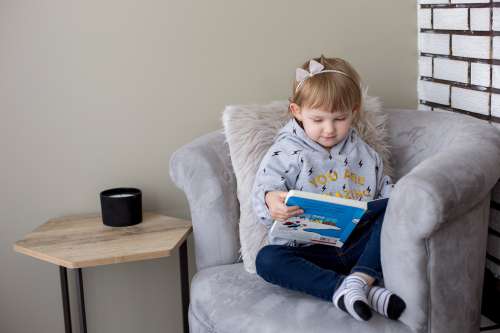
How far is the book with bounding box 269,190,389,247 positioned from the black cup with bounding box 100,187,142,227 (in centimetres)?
51

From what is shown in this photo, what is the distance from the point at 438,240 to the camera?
4.81 feet

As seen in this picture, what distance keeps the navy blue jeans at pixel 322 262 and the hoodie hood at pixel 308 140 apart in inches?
8.4

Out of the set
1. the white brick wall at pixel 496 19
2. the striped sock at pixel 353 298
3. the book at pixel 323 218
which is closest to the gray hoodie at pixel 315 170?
the book at pixel 323 218

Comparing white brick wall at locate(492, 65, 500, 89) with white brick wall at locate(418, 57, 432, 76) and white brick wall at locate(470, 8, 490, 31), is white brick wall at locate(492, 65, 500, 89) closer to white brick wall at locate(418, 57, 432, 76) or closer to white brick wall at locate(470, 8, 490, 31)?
white brick wall at locate(470, 8, 490, 31)

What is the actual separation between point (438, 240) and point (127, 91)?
111 cm

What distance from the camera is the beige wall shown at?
2.04m

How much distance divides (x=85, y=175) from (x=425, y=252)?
115 cm

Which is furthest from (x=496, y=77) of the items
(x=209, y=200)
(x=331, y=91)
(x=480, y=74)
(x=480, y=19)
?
(x=209, y=200)

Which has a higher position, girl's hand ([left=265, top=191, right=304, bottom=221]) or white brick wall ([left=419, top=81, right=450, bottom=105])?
white brick wall ([left=419, top=81, right=450, bottom=105])

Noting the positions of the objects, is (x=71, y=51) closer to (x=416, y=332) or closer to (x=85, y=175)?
(x=85, y=175)

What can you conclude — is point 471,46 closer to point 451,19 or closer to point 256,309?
point 451,19

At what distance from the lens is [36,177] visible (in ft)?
6.87

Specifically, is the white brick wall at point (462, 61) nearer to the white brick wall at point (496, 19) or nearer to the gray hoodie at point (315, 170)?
the white brick wall at point (496, 19)

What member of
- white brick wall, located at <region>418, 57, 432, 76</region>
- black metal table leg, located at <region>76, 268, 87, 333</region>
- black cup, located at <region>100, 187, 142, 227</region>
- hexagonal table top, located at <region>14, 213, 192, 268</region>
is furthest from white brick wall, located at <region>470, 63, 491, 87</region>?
black metal table leg, located at <region>76, 268, 87, 333</region>
